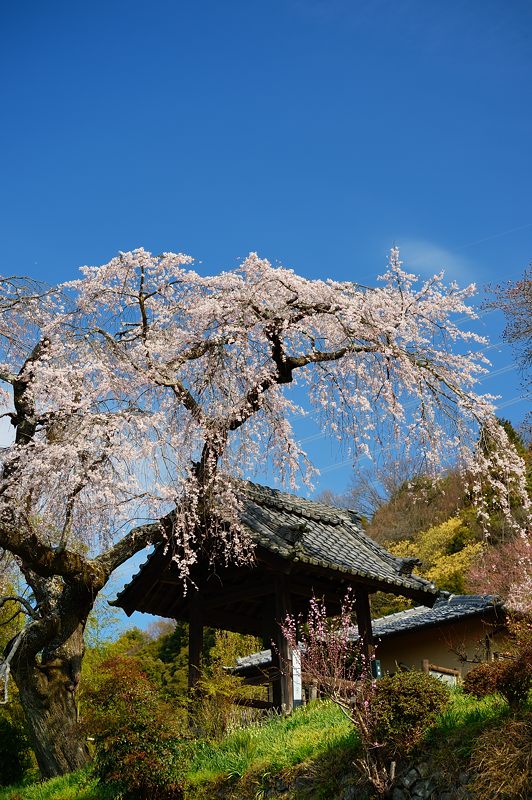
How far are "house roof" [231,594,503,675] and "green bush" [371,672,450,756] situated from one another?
31.6ft

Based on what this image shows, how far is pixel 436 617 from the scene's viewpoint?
1992 centimetres

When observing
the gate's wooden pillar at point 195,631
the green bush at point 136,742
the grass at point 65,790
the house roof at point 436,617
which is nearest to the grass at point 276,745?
the green bush at point 136,742

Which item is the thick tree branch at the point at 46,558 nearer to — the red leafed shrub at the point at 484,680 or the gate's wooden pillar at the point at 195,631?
the gate's wooden pillar at the point at 195,631

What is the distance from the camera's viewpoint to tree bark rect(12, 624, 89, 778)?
41.0 ft

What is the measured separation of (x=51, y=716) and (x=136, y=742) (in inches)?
144

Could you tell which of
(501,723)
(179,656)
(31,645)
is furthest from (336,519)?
(179,656)

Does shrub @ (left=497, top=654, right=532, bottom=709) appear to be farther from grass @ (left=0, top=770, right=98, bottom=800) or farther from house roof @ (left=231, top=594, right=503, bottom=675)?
house roof @ (left=231, top=594, right=503, bottom=675)

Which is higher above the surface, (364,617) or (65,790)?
(364,617)

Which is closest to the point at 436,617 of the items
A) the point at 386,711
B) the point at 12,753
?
the point at 12,753

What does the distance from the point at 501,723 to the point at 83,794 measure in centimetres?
634

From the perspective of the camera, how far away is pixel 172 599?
14.1m

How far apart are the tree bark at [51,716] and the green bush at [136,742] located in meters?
2.58

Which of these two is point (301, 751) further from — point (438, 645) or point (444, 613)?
point (438, 645)

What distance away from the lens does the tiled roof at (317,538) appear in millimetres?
11586
